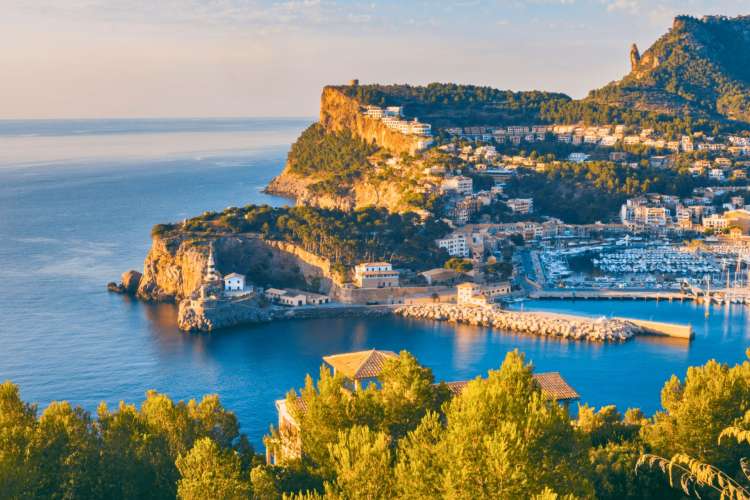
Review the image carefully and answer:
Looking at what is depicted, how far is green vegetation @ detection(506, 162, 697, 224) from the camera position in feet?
189

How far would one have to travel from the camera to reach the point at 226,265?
43156mm

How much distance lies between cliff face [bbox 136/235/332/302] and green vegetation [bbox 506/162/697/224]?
2011 cm

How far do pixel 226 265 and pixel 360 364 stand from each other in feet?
76.4

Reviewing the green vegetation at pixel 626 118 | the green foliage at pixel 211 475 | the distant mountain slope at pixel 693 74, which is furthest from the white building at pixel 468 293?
the distant mountain slope at pixel 693 74

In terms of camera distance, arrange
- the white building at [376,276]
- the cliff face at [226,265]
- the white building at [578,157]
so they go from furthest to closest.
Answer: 1. the white building at [578,157]
2. the cliff face at [226,265]
3. the white building at [376,276]

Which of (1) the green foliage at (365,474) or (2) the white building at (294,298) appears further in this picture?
(2) the white building at (294,298)

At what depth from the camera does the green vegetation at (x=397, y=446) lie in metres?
12.3

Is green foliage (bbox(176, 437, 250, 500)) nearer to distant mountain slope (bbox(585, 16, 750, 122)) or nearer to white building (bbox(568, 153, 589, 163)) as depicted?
white building (bbox(568, 153, 589, 163))

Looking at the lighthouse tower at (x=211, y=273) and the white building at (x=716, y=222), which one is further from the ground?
the white building at (x=716, y=222)

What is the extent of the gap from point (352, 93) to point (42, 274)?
42013 mm

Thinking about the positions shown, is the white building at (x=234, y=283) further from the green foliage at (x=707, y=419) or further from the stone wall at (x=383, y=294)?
the green foliage at (x=707, y=419)

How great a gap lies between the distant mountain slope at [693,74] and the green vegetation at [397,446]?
72.1 meters

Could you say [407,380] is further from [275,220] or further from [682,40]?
[682,40]

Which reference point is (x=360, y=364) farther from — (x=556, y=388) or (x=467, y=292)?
(x=467, y=292)
